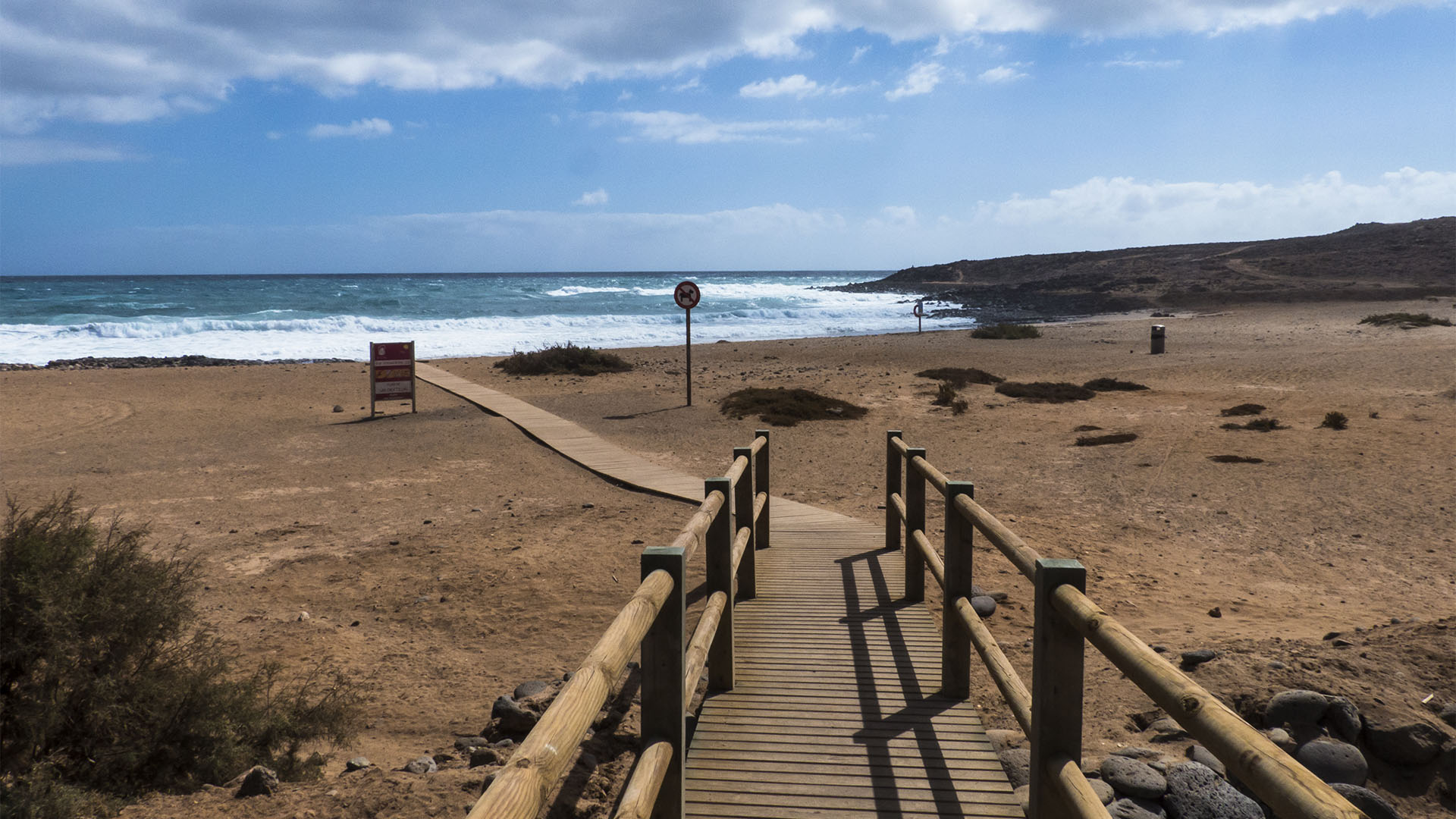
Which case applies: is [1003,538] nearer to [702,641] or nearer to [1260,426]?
[702,641]

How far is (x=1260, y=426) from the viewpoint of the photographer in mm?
12633

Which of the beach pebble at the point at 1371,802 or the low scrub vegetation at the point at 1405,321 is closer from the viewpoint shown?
the beach pebble at the point at 1371,802

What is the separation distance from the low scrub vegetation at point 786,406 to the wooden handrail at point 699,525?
10.2 metres

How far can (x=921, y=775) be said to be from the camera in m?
3.37

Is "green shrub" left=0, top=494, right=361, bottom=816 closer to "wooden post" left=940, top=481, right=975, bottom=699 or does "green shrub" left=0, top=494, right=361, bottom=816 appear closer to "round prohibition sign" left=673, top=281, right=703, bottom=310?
"wooden post" left=940, top=481, right=975, bottom=699

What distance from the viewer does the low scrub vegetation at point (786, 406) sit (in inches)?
577

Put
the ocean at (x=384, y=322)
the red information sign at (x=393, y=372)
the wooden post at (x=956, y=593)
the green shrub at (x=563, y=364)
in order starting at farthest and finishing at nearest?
the ocean at (x=384, y=322) < the green shrub at (x=563, y=364) < the red information sign at (x=393, y=372) < the wooden post at (x=956, y=593)

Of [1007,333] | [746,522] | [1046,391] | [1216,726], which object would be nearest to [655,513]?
[746,522]

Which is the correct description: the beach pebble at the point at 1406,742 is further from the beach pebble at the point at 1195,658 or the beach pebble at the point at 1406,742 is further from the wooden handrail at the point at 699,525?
the wooden handrail at the point at 699,525

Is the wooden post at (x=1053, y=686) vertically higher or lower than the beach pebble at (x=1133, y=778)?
higher

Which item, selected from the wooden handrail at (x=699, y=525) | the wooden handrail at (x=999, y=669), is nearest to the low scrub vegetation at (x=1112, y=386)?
the wooden handrail at (x=999, y=669)

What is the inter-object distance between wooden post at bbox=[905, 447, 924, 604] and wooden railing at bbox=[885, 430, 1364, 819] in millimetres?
996

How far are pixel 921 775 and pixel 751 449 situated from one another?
8.52 ft

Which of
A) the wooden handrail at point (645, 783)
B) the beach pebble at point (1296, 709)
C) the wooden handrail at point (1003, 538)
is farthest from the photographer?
the beach pebble at point (1296, 709)
